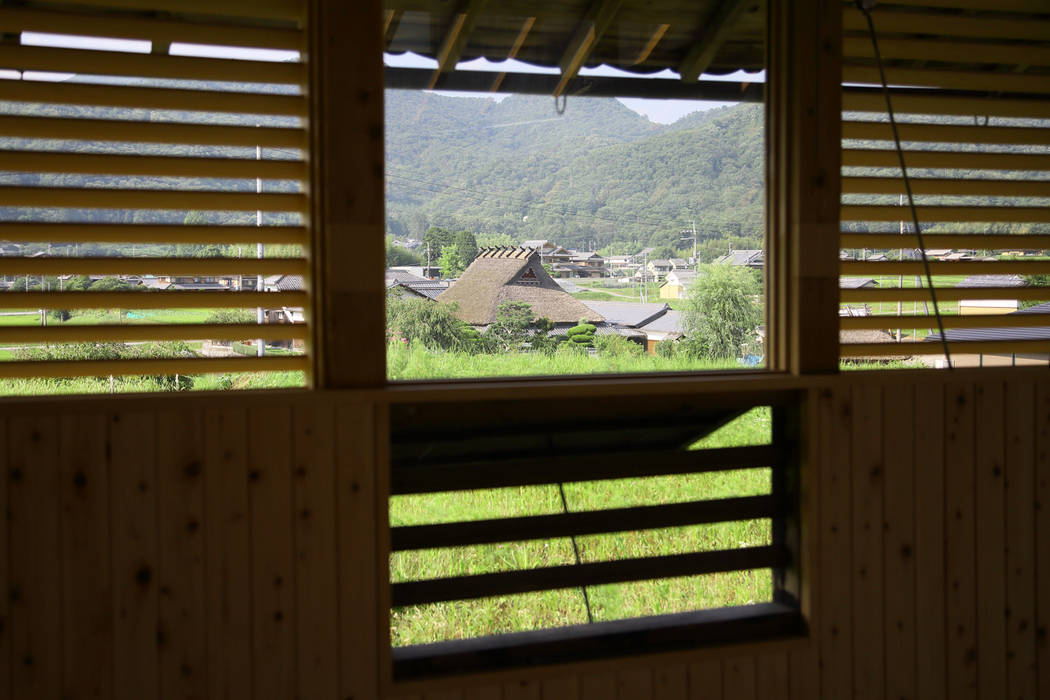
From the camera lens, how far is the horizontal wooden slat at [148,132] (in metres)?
2.01

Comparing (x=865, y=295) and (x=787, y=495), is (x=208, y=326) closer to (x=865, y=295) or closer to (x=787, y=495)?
(x=787, y=495)

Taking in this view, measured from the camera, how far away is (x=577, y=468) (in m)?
2.37

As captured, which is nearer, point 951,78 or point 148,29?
point 148,29

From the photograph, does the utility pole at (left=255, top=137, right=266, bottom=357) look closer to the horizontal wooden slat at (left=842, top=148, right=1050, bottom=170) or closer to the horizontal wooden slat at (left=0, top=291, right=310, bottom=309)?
the horizontal wooden slat at (left=0, top=291, right=310, bottom=309)

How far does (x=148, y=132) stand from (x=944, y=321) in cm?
244

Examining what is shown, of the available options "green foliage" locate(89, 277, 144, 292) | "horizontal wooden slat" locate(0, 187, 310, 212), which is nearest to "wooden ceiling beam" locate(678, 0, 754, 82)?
"horizontal wooden slat" locate(0, 187, 310, 212)

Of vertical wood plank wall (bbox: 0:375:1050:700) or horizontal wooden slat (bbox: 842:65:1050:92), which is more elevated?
horizontal wooden slat (bbox: 842:65:1050:92)

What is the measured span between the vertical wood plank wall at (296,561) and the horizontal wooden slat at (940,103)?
0.89 metres

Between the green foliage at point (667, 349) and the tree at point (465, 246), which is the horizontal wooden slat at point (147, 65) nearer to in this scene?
the tree at point (465, 246)

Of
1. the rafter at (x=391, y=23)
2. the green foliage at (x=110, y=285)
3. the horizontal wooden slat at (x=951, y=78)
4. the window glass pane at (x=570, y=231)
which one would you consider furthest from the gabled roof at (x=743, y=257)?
the green foliage at (x=110, y=285)

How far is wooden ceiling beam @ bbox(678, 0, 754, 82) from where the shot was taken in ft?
8.21

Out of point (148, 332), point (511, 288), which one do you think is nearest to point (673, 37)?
point (511, 288)

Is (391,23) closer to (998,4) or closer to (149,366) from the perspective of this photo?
(149,366)

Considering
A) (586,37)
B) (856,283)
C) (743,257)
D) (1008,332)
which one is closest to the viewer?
(586,37)
